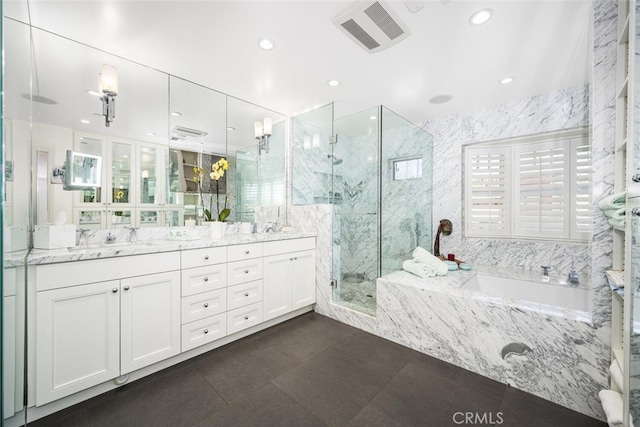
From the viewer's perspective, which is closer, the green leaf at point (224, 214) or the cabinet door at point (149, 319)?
the cabinet door at point (149, 319)

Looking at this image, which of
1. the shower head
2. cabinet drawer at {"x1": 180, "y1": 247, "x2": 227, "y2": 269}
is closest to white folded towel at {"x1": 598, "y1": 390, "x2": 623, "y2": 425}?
cabinet drawer at {"x1": 180, "y1": 247, "x2": 227, "y2": 269}

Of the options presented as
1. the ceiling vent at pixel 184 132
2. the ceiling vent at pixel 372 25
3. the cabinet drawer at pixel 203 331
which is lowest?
the cabinet drawer at pixel 203 331

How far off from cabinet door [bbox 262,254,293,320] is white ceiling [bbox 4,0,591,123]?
1711 millimetres

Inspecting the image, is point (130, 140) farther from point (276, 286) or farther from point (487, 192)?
point (487, 192)

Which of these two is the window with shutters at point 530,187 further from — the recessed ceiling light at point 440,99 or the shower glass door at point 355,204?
the shower glass door at point 355,204

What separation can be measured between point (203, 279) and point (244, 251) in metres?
0.40

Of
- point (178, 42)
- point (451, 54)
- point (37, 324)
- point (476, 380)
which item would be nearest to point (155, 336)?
point (37, 324)

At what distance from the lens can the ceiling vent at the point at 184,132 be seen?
233cm

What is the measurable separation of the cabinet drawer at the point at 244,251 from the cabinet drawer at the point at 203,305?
0.90ft

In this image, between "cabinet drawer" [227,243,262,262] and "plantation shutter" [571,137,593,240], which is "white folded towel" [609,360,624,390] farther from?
"cabinet drawer" [227,243,262,262]

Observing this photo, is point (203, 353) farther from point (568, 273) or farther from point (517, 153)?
point (517, 153)

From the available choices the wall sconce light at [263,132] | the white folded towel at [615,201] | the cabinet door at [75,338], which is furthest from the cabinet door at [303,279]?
the white folded towel at [615,201]

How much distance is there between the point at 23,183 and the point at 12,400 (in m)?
1.02

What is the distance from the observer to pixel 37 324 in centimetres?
131
